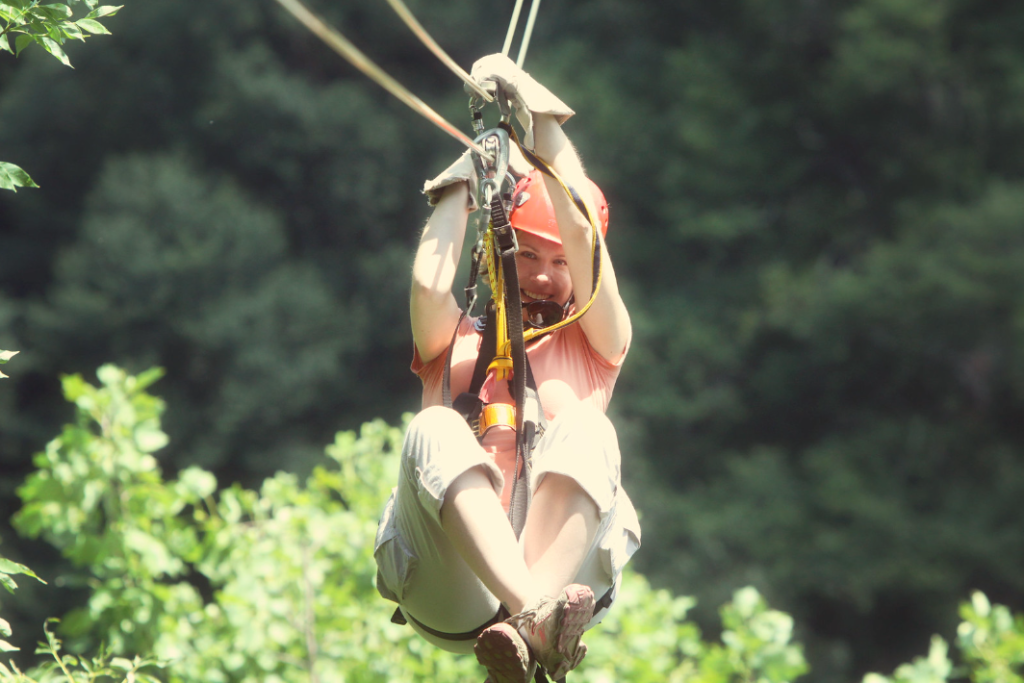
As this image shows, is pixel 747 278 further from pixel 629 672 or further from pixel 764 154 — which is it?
pixel 629 672

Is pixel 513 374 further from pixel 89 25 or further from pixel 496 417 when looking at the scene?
pixel 89 25

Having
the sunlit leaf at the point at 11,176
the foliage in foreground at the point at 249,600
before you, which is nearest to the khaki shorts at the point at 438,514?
the sunlit leaf at the point at 11,176

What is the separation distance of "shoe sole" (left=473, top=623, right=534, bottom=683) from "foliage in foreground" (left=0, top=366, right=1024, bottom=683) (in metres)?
1.41

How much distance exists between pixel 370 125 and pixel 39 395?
4318 millimetres

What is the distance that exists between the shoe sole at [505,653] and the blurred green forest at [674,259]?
887 centimetres

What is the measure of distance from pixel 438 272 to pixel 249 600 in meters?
1.71

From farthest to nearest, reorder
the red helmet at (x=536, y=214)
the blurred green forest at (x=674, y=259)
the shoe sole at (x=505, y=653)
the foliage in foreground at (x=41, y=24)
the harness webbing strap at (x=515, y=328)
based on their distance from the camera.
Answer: the blurred green forest at (x=674, y=259)
the red helmet at (x=536, y=214)
the harness webbing strap at (x=515, y=328)
the foliage in foreground at (x=41, y=24)
the shoe sole at (x=505, y=653)

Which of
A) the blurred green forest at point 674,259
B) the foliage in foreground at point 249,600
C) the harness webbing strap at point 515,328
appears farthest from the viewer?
the blurred green forest at point 674,259

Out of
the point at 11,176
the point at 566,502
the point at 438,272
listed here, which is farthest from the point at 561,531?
the point at 11,176

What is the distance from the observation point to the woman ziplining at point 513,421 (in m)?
1.96

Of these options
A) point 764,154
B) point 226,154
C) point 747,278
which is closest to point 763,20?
point 764,154

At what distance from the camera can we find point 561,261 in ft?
8.01

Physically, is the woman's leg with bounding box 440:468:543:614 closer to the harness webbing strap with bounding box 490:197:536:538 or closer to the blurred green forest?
the harness webbing strap with bounding box 490:197:536:538

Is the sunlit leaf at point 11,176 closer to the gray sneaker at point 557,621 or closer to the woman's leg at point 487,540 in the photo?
the woman's leg at point 487,540
